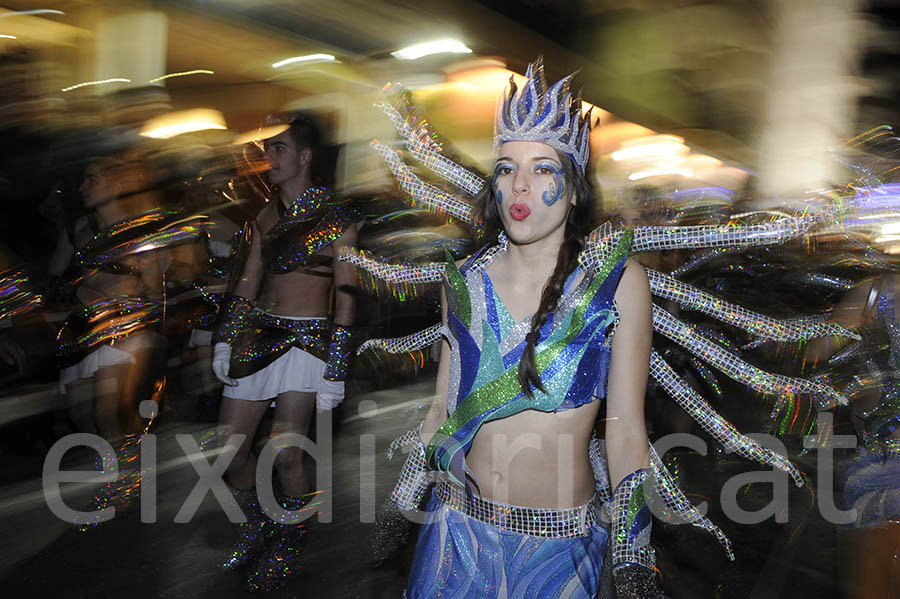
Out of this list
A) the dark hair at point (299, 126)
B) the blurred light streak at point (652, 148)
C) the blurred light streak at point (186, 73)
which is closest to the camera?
the dark hair at point (299, 126)

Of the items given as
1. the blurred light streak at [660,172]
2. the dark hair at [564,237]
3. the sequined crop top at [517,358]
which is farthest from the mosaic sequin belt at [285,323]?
the blurred light streak at [660,172]

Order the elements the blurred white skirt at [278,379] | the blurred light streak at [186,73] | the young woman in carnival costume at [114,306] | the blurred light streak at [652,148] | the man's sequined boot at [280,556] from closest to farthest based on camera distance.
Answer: the man's sequined boot at [280,556] < the blurred white skirt at [278,379] < the young woman in carnival costume at [114,306] < the blurred light streak at [186,73] < the blurred light streak at [652,148]

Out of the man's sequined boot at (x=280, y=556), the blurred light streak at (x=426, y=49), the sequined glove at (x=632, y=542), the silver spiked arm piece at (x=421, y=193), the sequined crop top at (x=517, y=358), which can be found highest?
the blurred light streak at (x=426, y=49)

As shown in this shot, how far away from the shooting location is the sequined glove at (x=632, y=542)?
176 centimetres

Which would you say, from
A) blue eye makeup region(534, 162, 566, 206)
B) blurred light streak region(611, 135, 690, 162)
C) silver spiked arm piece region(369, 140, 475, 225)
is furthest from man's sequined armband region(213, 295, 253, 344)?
blurred light streak region(611, 135, 690, 162)

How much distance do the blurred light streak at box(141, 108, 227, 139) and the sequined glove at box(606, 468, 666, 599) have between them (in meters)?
5.84

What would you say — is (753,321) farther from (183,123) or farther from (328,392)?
(183,123)

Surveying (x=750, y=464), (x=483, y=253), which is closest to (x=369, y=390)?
(x=750, y=464)

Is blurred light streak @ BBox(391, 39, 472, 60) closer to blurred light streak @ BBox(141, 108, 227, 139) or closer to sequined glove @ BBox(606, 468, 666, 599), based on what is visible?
blurred light streak @ BBox(141, 108, 227, 139)

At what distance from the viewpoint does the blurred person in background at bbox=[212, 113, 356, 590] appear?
4.07 metres

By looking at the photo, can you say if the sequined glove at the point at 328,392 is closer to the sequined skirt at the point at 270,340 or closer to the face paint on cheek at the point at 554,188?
the sequined skirt at the point at 270,340

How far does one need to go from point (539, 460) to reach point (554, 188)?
74 centimetres

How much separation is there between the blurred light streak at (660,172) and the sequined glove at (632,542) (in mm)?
14285

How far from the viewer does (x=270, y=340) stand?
4.11m
